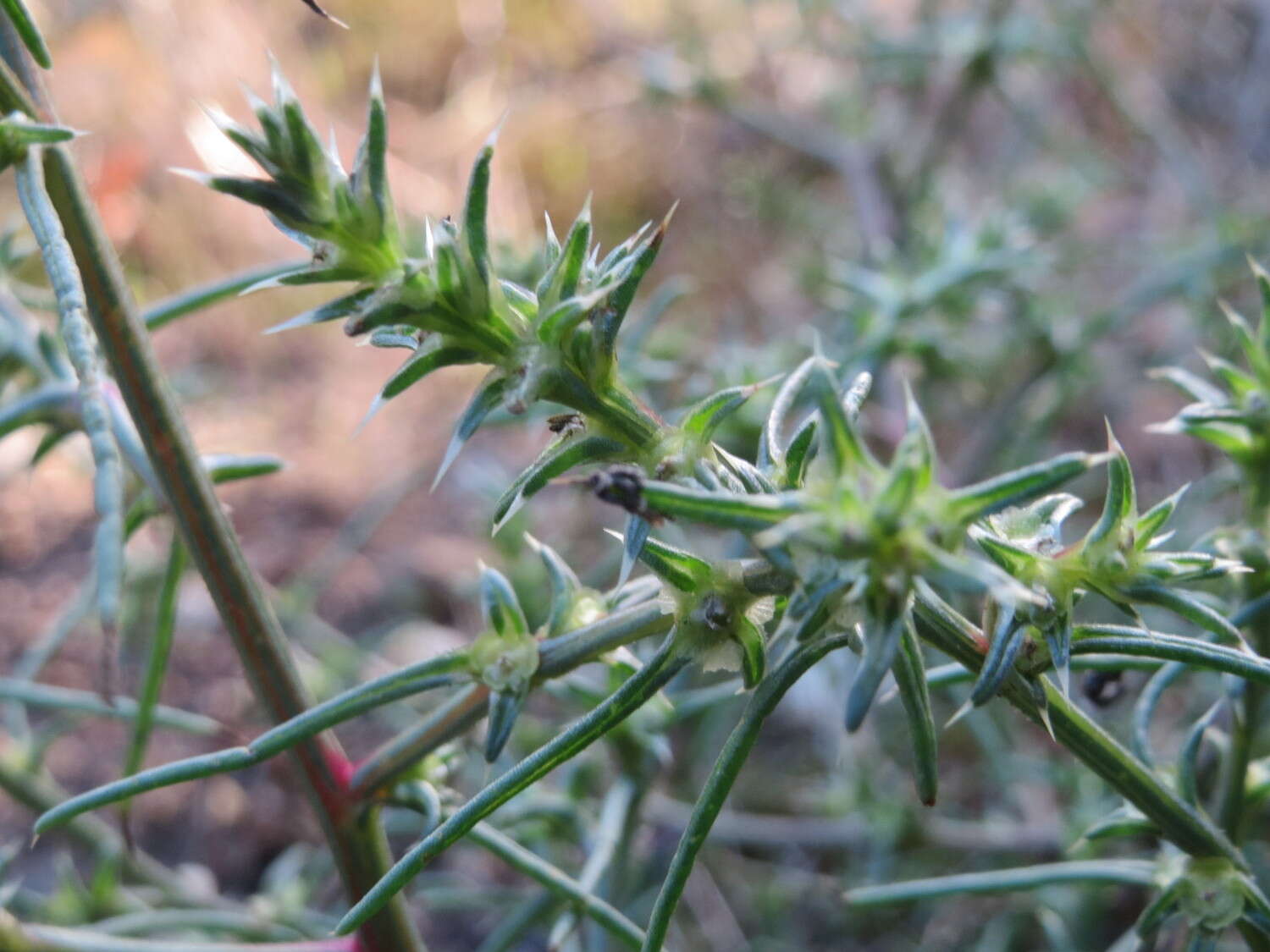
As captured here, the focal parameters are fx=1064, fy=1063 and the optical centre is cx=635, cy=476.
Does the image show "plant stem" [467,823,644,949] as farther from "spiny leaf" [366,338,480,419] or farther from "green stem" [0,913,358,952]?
"spiny leaf" [366,338,480,419]

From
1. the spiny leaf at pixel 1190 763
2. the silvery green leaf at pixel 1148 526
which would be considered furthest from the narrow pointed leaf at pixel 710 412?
the spiny leaf at pixel 1190 763

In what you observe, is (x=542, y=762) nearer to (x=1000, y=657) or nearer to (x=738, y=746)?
(x=738, y=746)

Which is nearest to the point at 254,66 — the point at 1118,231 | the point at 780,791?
the point at 1118,231

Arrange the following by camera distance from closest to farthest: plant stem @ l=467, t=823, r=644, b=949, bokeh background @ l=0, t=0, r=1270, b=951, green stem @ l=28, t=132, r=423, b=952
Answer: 1. green stem @ l=28, t=132, r=423, b=952
2. plant stem @ l=467, t=823, r=644, b=949
3. bokeh background @ l=0, t=0, r=1270, b=951

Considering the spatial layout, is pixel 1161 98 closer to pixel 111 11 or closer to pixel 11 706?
pixel 11 706

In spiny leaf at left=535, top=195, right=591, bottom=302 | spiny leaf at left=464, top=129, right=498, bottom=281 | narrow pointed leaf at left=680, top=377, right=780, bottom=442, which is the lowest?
narrow pointed leaf at left=680, top=377, right=780, bottom=442

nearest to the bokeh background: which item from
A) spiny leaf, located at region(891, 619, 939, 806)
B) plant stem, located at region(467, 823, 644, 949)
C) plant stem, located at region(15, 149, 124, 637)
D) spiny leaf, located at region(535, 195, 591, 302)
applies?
plant stem, located at region(15, 149, 124, 637)

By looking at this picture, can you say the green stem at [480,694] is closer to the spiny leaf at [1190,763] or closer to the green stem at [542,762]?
the green stem at [542,762]
